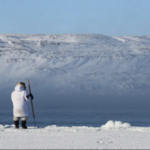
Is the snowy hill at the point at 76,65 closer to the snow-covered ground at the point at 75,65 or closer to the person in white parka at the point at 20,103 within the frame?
the snow-covered ground at the point at 75,65

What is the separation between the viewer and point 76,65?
85.1m

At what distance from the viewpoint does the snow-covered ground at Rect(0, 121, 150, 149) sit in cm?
998

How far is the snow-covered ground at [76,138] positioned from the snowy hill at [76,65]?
62.9m

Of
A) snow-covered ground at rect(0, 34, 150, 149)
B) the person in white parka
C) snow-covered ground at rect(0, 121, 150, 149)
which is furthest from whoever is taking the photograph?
snow-covered ground at rect(0, 34, 150, 149)

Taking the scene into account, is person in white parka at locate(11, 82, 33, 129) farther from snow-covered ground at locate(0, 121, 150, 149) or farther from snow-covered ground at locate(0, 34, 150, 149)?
snow-covered ground at locate(0, 34, 150, 149)

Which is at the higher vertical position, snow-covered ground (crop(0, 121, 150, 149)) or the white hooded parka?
the white hooded parka

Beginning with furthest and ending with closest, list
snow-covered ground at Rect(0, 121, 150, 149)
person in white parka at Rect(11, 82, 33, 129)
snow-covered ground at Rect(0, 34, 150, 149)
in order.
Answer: snow-covered ground at Rect(0, 34, 150, 149) → person in white parka at Rect(11, 82, 33, 129) → snow-covered ground at Rect(0, 121, 150, 149)

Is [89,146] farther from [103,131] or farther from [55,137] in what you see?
[103,131]

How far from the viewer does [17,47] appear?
3684 inches

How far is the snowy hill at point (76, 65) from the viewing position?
7800 centimetres

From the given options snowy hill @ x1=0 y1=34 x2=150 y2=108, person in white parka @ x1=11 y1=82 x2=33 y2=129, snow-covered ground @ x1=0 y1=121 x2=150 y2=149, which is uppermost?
snowy hill @ x1=0 y1=34 x2=150 y2=108

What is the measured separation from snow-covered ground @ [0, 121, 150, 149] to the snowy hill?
62.9m

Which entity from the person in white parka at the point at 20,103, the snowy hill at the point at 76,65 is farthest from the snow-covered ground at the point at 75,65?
the person in white parka at the point at 20,103

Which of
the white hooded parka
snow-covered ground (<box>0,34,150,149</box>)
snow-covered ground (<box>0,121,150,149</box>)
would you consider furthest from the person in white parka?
snow-covered ground (<box>0,34,150,149</box>)
